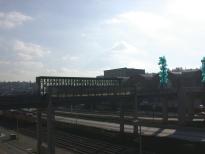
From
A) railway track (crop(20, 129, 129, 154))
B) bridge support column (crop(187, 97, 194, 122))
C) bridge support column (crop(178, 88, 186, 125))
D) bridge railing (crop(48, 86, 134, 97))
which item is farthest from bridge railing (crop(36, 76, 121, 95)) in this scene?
bridge support column (crop(187, 97, 194, 122))

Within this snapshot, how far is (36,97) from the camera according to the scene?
62.2 meters

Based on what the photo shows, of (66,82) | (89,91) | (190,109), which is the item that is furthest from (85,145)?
(190,109)

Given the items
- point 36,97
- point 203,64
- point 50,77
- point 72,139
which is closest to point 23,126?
point 72,139

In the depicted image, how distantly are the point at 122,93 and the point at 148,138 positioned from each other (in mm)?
16544

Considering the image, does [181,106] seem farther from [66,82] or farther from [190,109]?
[66,82]

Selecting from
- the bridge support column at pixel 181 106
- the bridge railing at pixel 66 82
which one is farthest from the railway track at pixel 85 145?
the bridge support column at pixel 181 106

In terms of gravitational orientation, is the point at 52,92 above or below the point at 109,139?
above

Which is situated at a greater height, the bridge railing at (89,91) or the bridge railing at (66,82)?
the bridge railing at (66,82)

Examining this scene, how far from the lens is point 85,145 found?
2731 inches

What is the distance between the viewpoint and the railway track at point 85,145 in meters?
62.7

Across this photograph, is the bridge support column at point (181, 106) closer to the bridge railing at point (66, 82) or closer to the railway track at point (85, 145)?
the bridge railing at point (66, 82)

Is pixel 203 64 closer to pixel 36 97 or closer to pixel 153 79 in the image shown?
pixel 36 97

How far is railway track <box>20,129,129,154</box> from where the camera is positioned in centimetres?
6269

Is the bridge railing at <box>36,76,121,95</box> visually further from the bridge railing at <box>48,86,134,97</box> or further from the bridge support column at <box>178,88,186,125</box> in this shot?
the bridge support column at <box>178,88,186,125</box>
